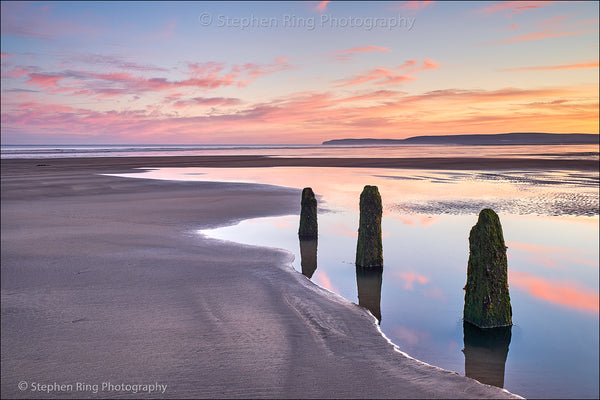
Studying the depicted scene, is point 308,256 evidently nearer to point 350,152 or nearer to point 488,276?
point 488,276

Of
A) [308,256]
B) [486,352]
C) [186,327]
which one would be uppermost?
[308,256]

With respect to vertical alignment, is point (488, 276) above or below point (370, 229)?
below

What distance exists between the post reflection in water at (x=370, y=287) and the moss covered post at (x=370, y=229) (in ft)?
0.52

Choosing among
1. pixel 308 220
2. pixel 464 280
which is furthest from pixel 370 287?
pixel 308 220

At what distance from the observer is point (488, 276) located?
6047 millimetres

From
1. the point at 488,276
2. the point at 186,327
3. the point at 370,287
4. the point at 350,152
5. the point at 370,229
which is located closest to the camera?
the point at 186,327

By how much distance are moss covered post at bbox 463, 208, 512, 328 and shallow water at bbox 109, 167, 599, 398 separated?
26 centimetres

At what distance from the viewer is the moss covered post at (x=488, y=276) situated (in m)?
6.08

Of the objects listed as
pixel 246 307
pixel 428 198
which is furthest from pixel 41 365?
pixel 428 198

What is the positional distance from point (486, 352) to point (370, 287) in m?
2.74

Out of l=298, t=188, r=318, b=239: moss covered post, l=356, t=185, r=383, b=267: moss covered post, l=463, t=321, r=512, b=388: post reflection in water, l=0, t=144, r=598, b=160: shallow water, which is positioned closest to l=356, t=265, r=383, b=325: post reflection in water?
l=356, t=185, r=383, b=267: moss covered post

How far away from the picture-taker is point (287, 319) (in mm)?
5988

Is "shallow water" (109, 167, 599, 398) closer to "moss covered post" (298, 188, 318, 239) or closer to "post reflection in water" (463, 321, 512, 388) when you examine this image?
"post reflection in water" (463, 321, 512, 388)

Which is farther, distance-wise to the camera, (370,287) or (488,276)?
(370,287)
